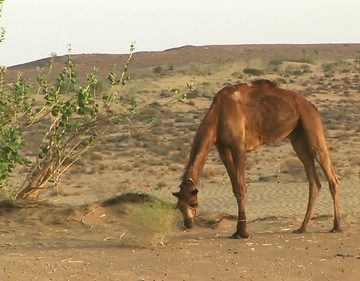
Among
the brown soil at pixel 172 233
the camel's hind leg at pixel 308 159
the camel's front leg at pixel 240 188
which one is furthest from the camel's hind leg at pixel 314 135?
the camel's front leg at pixel 240 188

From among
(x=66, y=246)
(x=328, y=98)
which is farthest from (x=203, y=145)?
(x=328, y=98)

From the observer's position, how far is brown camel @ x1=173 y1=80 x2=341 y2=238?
1151 cm

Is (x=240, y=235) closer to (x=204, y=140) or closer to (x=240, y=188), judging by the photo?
(x=240, y=188)

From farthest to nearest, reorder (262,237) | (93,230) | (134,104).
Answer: (134,104) < (93,230) < (262,237)

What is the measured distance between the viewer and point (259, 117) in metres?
12.0

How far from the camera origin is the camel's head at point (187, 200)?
11133mm

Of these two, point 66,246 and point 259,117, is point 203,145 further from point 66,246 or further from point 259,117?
point 66,246

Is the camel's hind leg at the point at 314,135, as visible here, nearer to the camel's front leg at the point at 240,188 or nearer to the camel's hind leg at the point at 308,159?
the camel's hind leg at the point at 308,159

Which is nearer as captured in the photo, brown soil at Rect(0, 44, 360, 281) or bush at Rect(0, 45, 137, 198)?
brown soil at Rect(0, 44, 360, 281)

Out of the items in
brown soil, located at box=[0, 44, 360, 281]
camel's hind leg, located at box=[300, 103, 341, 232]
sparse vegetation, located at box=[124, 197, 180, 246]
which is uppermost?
camel's hind leg, located at box=[300, 103, 341, 232]

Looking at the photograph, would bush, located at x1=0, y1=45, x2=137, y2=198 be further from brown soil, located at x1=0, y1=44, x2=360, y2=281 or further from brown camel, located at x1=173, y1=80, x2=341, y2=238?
brown camel, located at x1=173, y1=80, x2=341, y2=238

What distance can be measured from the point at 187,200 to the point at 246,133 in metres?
1.30

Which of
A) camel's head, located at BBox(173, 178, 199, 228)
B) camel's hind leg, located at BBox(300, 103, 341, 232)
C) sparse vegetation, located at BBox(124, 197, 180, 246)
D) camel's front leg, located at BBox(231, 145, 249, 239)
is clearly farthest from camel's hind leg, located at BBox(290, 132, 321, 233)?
sparse vegetation, located at BBox(124, 197, 180, 246)

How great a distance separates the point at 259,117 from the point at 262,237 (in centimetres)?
154
